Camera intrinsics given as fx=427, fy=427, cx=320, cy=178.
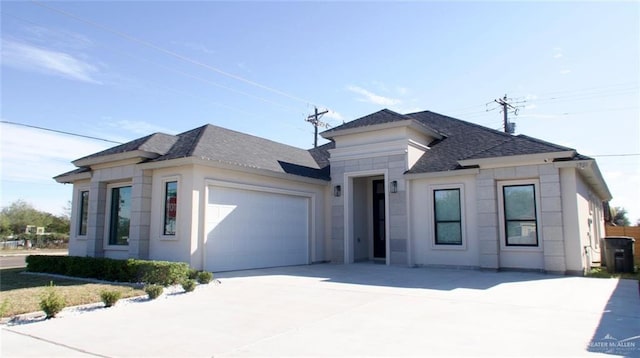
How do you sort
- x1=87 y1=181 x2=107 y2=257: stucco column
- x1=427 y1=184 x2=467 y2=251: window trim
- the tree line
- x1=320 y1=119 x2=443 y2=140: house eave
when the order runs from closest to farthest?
x1=427 y1=184 x2=467 y2=251: window trim < x1=87 y1=181 x2=107 y2=257: stucco column < x1=320 y1=119 x2=443 y2=140: house eave < the tree line

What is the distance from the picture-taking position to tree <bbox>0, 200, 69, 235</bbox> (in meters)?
43.8

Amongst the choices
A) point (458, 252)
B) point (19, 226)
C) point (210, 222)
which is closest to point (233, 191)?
point (210, 222)

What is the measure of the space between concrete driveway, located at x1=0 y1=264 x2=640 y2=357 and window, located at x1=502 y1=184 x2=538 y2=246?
294 centimetres

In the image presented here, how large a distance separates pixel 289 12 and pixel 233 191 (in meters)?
5.95

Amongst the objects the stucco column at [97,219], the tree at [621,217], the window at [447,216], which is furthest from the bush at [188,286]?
the tree at [621,217]

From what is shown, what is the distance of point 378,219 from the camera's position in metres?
18.0

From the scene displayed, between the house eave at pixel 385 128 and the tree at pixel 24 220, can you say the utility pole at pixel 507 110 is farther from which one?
the tree at pixel 24 220

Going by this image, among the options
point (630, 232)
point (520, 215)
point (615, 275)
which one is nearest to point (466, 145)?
point (520, 215)

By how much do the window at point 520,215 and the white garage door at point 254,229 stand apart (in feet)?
23.8

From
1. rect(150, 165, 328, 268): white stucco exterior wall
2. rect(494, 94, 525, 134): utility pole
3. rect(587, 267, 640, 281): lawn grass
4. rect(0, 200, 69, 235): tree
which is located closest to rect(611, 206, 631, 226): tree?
rect(494, 94, 525, 134): utility pole

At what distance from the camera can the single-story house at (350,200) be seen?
12820mm

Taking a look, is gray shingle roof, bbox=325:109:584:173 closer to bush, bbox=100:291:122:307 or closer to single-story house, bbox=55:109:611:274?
single-story house, bbox=55:109:611:274

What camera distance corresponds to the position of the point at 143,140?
14617 mm

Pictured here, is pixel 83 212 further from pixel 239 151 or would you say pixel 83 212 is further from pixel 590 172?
pixel 590 172
